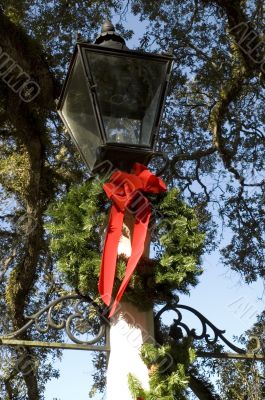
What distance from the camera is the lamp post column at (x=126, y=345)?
9.89 ft

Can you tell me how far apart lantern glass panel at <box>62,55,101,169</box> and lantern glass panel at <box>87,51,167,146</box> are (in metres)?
0.08

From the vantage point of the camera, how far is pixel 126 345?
310 cm

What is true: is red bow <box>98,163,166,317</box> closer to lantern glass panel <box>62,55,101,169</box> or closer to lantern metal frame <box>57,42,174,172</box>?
lantern metal frame <box>57,42,174,172</box>

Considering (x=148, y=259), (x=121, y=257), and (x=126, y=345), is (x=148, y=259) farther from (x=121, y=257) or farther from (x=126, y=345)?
Result: (x=126, y=345)

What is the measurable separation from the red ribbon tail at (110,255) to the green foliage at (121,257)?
92 mm

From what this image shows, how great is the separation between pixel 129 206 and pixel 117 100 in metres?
0.58

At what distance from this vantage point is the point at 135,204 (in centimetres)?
338

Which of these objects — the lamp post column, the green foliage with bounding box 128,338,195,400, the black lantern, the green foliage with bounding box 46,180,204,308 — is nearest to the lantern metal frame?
the black lantern

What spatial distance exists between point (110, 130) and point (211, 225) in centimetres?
747

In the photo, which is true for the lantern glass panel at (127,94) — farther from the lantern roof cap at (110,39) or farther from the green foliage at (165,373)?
the green foliage at (165,373)

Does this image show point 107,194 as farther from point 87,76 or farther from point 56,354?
point 56,354

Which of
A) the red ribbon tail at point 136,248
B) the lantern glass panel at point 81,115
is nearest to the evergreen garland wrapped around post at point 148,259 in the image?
the red ribbon tail at point 136,248

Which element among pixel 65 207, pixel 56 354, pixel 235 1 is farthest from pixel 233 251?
pixel 65 207

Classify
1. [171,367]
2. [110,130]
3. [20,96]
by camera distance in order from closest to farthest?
[171,367] → [110,130] → [20,96]
